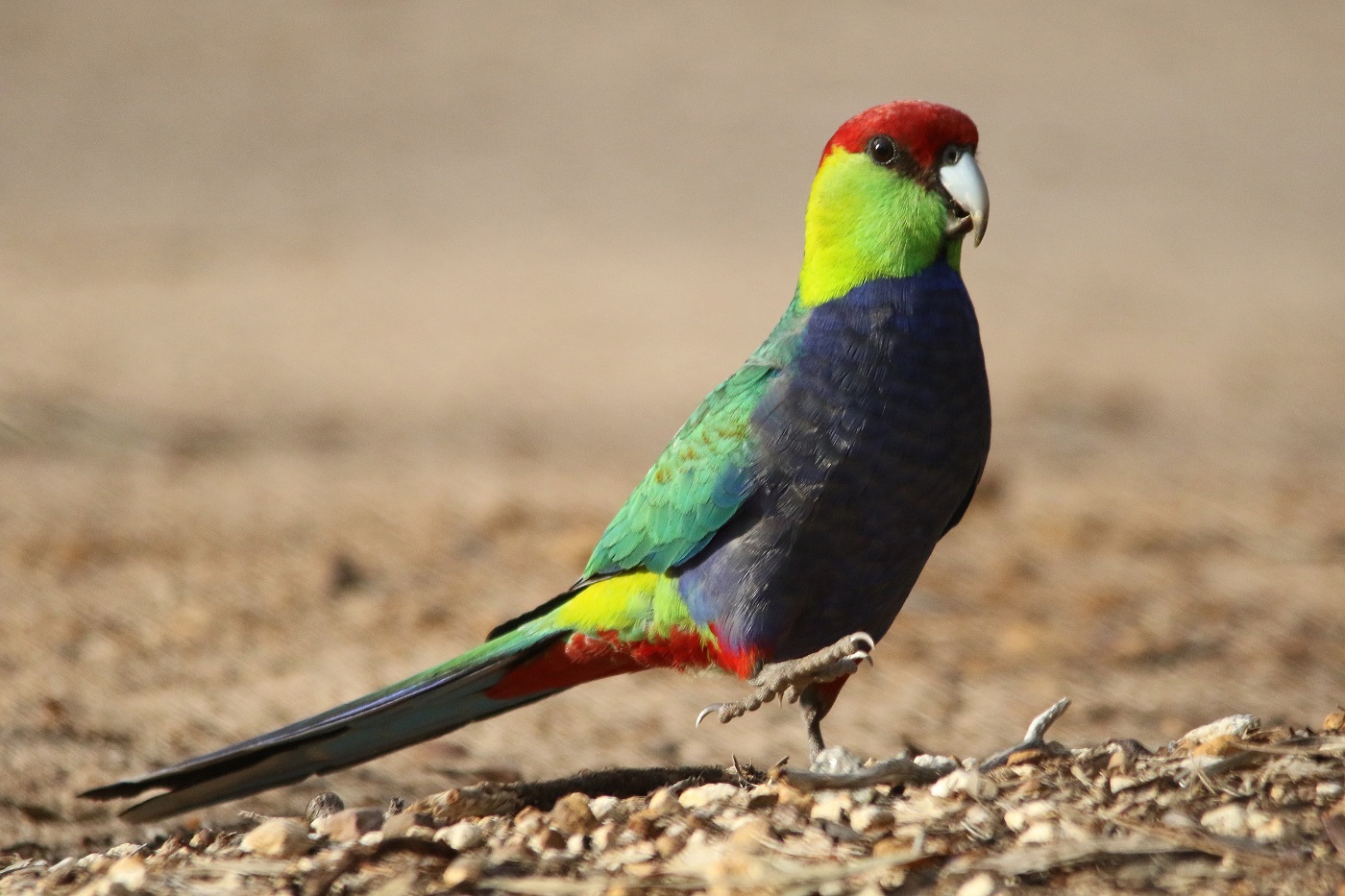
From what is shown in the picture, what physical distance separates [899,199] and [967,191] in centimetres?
15

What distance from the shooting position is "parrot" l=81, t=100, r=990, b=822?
2.89 meters

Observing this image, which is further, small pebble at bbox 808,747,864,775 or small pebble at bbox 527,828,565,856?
small pebble at bbox 808,747,864,775

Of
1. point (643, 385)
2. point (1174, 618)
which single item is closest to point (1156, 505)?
point (1174, 618)

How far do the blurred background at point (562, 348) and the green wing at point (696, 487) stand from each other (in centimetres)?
91

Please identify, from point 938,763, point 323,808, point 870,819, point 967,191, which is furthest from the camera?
point 967,191

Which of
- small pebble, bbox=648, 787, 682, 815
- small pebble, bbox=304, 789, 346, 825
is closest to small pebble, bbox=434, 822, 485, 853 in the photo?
small pebble, bbox=648, 787, 682, 815

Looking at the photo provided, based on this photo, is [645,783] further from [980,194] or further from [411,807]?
[980,194]

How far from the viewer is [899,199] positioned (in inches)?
122

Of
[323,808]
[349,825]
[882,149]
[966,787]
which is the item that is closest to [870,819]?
[966,787]

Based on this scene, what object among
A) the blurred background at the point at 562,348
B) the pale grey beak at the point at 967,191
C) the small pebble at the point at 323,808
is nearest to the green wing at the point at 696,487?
the pale grey beak at the point at 967,191

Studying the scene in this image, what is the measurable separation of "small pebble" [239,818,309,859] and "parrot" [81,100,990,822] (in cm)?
52

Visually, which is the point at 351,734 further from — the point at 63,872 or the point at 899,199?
the point at 899,199

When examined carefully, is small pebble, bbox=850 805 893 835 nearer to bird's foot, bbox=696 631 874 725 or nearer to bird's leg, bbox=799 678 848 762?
bird's foot, bbox=696 631 874 725

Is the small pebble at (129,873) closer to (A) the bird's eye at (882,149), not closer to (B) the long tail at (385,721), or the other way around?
(B) the long tail at (385,721)
